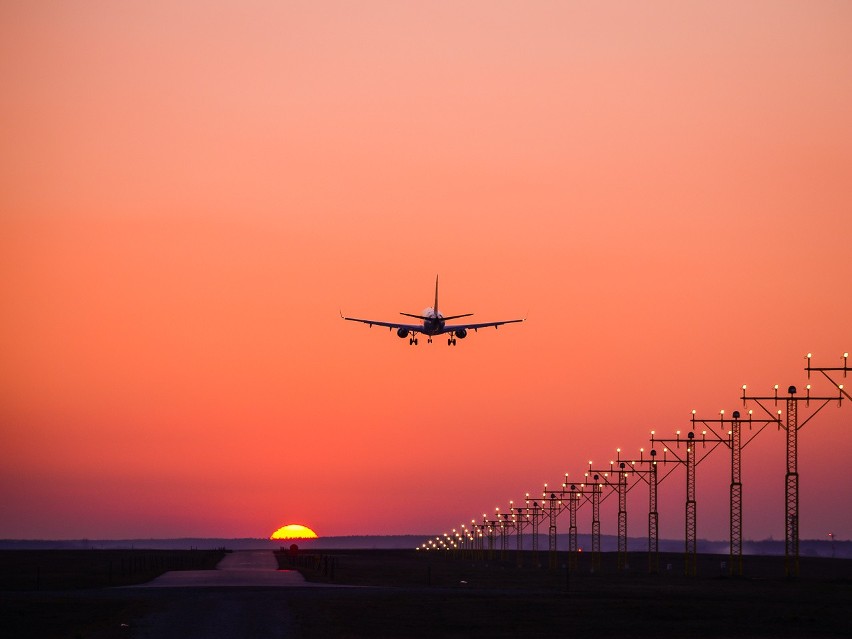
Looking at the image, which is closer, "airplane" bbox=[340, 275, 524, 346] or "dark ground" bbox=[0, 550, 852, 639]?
"dark ground" bbox=[0, 550, 852, 639]

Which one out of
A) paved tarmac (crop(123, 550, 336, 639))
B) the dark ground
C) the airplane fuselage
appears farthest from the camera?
the airplane fuselage

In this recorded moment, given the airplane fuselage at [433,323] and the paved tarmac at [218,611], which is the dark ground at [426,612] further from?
the airplane fuselage at [433,323]

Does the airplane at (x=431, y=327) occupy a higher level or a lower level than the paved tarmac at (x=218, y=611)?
higher

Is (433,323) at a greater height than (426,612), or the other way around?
(433,323)

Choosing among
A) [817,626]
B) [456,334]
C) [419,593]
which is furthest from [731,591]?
[456,334]

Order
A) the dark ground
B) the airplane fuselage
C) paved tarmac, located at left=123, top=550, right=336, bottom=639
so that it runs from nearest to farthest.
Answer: paved tarmac, located at left=123, top=550, right=336, bottom=639, the dark ground, the airplane fuselage

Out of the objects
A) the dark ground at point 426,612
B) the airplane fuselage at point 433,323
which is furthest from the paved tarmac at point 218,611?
the airplane fuselage at point 433,323

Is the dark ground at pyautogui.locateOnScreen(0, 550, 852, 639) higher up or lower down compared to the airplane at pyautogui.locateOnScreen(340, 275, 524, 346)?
lower down

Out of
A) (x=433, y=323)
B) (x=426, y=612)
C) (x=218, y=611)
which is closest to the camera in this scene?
(x=218, y=611)

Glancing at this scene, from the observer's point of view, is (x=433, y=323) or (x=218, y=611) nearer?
(x=218, y=611)

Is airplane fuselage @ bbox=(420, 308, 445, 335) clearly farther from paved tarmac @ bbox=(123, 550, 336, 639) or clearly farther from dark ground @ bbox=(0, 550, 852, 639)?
dark ground @ bbox=(0, 550, 852, 639)

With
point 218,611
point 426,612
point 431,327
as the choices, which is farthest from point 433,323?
point 218,611

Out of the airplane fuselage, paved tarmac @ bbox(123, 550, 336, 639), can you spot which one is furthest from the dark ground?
the airplane fuselage

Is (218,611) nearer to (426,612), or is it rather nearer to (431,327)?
(426,612)
